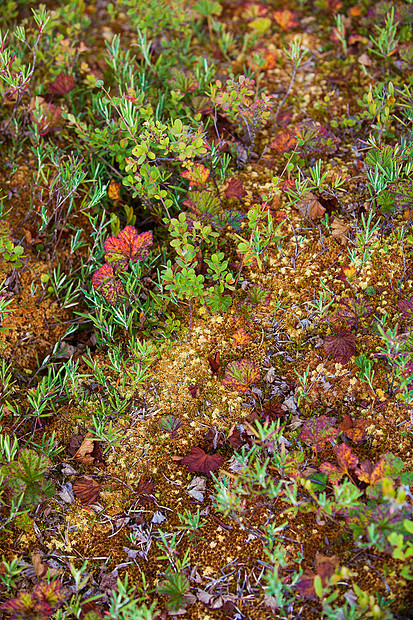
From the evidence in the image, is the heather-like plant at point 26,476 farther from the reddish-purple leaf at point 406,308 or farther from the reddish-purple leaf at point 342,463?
the reddish-purple leaf at point 406,308

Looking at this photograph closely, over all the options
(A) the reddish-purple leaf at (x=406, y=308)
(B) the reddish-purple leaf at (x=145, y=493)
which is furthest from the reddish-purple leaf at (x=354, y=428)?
(B) the reddish-purple leaf at (x=145, y=493)

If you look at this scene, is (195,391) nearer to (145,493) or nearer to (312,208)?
(145,493)

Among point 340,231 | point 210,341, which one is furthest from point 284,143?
point 210,341

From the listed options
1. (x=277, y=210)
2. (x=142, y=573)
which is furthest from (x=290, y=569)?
(x=277, y=210)

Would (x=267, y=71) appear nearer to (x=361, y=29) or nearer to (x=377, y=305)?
(x=361, y=29)

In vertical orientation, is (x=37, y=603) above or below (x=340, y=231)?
below

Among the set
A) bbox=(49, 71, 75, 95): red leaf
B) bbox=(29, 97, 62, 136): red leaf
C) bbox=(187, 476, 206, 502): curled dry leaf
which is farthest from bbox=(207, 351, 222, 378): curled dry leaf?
bbox=(49, 71, 75, 95): red leaf
